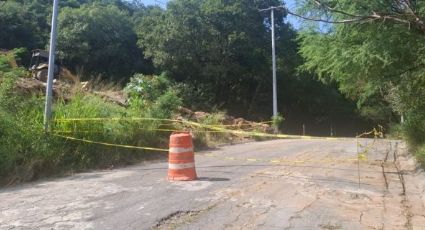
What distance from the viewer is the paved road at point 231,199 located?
726cm

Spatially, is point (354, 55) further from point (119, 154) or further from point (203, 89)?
point (203, 89)

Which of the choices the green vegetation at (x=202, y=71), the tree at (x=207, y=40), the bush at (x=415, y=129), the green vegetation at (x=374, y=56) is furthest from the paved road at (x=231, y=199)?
the tree at (x=207, y=40)

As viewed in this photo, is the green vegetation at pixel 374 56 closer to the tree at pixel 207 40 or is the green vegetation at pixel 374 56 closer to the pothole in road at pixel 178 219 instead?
the pothole in road at pixel 178 219

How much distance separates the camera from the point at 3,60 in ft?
47.2

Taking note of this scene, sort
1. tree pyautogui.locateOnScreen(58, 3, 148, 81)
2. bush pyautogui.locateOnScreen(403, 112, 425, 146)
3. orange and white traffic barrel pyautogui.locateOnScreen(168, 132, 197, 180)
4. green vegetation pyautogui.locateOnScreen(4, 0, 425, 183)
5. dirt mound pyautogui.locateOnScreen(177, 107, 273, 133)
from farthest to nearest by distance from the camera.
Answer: tree pyautogui.locateOnScreen(58, 3, 148, 81) → dirt mound pyautogui.locateOnScreen(177, 107, 273, 133) → bush pyautogui.locateOnScreen(403, 112, 425, 146) → green vegetation pyautogui.locateOnScreen(4, 0, 425, 183) → orange and white traffic barrel pyautogui.locateOnScreen(168, 132, 197, 180)

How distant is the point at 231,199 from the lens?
8.62 meters

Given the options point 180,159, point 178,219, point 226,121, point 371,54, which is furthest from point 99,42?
point 178,219

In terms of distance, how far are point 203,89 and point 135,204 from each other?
107 ft

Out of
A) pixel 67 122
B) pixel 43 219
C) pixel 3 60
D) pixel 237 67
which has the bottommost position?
pixel 43 219

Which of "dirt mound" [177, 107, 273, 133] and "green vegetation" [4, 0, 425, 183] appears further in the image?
"dirt mound" [177, 107, 273, 133]

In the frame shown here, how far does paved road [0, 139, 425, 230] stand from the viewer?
23.8 ft

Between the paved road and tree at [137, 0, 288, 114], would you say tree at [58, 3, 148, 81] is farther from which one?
the paved road

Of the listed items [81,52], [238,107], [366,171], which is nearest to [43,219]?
[366,171]

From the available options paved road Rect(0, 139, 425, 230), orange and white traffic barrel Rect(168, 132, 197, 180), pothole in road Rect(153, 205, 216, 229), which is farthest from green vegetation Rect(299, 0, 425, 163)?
pothole in road Rect(153, 205, 216, 229)
